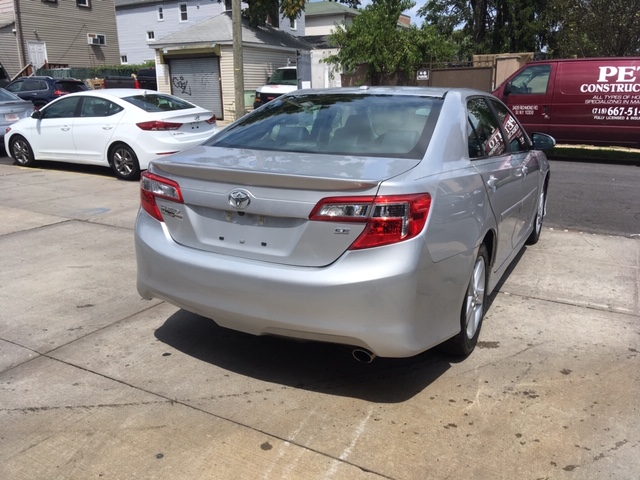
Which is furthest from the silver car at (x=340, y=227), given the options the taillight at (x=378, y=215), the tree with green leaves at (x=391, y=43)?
the tree with green leaves at (x=391, y=43)

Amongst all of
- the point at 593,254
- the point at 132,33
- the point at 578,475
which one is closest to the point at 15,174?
the point at 593,254

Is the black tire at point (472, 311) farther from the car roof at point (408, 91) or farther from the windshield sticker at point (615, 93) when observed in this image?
the windshield sticker at point (615, 93)

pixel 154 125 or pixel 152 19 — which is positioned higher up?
pixel 152 19

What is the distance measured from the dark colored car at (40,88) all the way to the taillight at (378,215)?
2003cm

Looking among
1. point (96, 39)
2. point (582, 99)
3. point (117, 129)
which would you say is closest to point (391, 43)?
point (582, 99)

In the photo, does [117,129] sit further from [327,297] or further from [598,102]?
[598,102]

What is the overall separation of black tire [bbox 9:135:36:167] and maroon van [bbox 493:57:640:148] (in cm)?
983

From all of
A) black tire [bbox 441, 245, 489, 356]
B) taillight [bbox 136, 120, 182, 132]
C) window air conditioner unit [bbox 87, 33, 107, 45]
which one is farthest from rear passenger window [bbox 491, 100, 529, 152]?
window air conditioner unit [bbox 87, 33, 107, 45]

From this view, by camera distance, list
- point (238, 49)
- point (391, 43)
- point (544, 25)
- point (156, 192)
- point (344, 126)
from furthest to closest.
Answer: point (544, 25)
point (391, 43)
point (238, 49)
point (344, 126)
point (156, 192)

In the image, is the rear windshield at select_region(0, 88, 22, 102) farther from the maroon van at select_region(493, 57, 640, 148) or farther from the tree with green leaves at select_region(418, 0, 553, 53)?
the tree with green leaves at select_region(418, 0, 553, 53)

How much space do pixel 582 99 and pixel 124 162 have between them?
9113 millimetres

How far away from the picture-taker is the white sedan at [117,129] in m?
9.96

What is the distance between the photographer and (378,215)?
298 cm

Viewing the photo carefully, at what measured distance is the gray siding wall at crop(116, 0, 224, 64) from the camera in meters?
40.5
